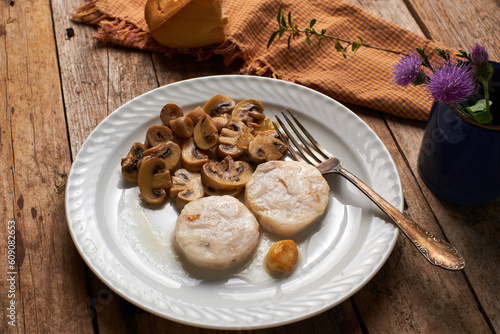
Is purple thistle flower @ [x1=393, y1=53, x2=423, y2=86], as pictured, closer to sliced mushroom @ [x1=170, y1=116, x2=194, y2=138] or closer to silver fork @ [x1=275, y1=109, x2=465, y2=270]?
silver fork @ [x1=275, y1=109, x2=465, y2=270]

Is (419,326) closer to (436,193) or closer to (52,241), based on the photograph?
(436,193)

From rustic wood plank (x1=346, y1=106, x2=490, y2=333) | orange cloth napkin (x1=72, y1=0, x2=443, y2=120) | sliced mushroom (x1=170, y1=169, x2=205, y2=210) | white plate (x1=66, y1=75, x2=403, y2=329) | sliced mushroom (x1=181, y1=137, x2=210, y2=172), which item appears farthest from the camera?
orange cloth napkin (x1=72, y1=0, x2=443, y2=120)

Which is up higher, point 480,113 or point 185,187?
point 480,113

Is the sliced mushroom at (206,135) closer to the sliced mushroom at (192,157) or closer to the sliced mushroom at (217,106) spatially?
the sliced mushroom at (192,157)

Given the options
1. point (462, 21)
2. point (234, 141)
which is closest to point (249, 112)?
point (234, 141)

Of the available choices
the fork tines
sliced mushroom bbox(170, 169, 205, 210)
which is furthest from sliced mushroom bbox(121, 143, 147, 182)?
the fork tines

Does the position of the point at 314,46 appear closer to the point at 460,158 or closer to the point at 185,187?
the point at 460,158
